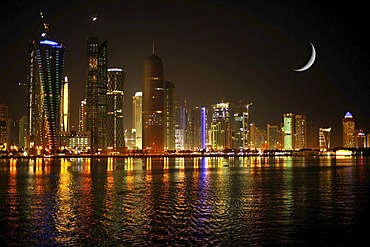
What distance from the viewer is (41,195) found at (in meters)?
42.4

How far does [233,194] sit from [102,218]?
1622 cm

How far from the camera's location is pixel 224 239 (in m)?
23.9

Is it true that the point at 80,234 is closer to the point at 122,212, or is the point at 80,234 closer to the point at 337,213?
the point at 122,212

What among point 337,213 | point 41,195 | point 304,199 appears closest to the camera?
point 337,213

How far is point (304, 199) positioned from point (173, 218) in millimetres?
13903

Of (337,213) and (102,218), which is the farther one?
(337,213)

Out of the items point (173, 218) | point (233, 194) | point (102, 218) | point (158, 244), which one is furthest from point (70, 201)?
point (158, 244)

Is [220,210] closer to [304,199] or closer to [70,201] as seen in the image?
[304,199]

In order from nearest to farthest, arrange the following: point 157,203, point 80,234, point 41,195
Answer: point 80,234 → point 157,203 → point 41,195

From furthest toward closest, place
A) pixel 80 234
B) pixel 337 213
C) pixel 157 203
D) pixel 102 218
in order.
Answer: pixel 157 203, pixel 337 213, pixel 102 218, pixel 80 234

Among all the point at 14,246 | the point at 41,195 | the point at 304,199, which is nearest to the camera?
the point at 14,246

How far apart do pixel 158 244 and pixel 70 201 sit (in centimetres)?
1690

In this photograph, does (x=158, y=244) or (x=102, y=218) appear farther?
(x=102, y=218)

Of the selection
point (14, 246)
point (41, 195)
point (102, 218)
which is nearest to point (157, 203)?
point (102, 218)
